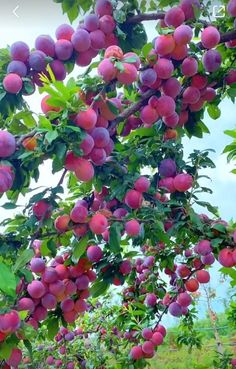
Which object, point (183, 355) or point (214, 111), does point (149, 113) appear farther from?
point (183, 355)

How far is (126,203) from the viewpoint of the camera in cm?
155

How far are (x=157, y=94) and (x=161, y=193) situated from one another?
0.40m

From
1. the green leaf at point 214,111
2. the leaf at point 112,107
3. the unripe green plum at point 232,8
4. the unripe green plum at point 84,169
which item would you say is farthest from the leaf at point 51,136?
the green leaf at point 214,111

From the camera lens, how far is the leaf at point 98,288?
179 centimetres

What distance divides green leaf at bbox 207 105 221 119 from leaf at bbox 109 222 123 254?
0.81 metres

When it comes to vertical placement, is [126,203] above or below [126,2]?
below

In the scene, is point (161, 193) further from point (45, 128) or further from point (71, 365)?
point (71, 365)

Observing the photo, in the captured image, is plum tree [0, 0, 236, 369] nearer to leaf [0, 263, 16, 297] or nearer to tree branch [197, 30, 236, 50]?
tree branch [197, 30, 236, 50]

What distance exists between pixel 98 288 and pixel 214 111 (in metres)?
0.97

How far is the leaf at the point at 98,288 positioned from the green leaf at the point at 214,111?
93 cm

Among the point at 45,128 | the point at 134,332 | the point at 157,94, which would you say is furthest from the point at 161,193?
the point at 134,332

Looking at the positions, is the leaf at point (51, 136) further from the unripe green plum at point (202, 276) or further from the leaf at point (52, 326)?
the unripe green plum at point (202, 276)

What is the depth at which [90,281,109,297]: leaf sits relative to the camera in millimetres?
1785

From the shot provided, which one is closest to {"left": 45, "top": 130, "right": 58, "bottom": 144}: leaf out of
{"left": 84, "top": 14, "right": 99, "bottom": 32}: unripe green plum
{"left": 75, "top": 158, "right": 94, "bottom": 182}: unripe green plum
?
{"left": 75, "top": 158, "right": 94, "bottom": 182}: unripe green plum
